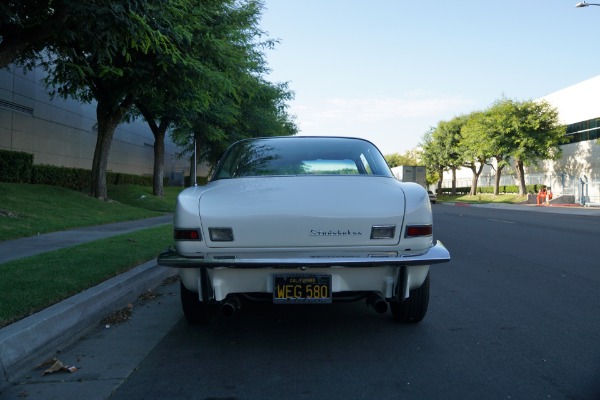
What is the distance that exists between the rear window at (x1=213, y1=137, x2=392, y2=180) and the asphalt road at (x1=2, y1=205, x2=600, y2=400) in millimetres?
1371

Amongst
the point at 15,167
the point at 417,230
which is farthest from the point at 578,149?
the point at 417,230

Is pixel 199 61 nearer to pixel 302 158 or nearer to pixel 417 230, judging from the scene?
pixel 302 158

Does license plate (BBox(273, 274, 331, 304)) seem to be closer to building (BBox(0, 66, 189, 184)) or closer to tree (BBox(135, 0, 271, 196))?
tree (BBox(135, 0, 271, 196))

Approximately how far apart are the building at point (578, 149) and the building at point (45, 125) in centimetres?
3292

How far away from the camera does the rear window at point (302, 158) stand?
15.6ft

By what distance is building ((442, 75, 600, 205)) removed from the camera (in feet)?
133

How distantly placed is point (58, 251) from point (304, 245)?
5.50 meters

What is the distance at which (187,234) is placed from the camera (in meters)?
3.75

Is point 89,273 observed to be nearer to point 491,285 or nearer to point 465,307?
point 465,307

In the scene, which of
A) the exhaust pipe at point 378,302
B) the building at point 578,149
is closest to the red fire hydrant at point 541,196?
the building at point 578,149

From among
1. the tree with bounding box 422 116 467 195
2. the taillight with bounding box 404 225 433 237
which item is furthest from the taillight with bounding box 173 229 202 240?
the tree with bounding box 422 116 467 195

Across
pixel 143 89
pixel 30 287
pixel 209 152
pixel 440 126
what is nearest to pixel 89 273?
pixel 30 287

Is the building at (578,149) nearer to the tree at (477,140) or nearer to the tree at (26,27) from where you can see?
the tree at (477,140)

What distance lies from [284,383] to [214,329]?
140cm
